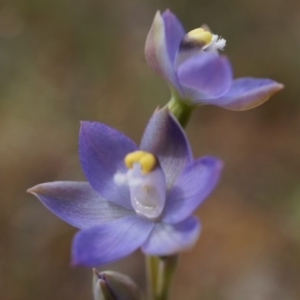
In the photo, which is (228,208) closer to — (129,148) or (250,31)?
(250,31)

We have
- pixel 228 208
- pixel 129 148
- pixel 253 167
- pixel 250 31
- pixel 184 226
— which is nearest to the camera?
pixel 184 226

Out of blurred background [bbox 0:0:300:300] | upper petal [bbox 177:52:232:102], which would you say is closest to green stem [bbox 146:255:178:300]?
upper petal [bbox 177:52:232:102]

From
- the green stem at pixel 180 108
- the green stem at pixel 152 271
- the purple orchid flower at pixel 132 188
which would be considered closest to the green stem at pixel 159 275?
the green stem at pixel 152 271

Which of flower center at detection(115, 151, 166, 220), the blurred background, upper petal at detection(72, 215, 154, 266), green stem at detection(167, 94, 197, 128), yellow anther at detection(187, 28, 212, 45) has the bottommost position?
the blurred background

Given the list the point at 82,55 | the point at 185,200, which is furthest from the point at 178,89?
the point at 82,55

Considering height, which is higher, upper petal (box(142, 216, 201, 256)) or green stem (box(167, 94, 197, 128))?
green stem (box(167, 94, 197, 128))

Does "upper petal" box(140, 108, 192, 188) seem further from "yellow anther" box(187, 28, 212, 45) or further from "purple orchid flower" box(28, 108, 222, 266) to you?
"yellow anther" box(187, 28, 212, 45)
